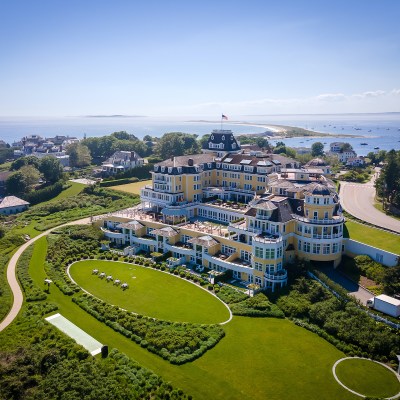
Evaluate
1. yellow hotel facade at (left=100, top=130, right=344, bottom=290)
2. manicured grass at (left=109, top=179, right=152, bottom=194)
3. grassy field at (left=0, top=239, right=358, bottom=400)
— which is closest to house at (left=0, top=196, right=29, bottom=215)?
manicured grass at (left=109, top=179, right=152, bottom=194)

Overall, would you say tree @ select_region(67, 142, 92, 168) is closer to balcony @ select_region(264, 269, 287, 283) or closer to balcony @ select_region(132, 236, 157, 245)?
balcony @ select_region(132, 236, 157, 245)

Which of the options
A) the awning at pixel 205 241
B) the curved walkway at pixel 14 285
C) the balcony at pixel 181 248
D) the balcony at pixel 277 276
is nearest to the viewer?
the curved walkway at pixel 14 285

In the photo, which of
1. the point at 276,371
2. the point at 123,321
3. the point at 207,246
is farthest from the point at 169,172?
the point at 276,371

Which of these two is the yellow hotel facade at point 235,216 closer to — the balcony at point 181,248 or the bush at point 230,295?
the balcony at point 181,248

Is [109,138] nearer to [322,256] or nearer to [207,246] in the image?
[207,246]

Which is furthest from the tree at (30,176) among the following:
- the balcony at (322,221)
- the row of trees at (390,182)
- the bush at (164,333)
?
the row of trees at (390,182)

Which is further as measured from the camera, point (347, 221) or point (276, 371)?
point (347, 221)

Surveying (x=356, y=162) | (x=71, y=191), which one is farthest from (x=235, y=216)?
(x=356, y=162)
